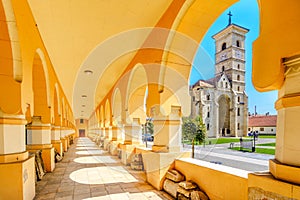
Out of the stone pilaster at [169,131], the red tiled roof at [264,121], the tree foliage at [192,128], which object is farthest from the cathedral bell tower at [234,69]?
the stone pilaster at [169,131]

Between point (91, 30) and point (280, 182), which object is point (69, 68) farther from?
point (280, 182)

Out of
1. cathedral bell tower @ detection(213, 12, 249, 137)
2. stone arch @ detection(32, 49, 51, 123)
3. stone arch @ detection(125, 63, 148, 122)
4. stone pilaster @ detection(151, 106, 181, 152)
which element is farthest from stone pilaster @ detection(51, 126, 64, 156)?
cathedral bell tower @ detection(213, 12, 249, 137)

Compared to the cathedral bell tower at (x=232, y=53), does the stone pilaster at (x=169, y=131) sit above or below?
below

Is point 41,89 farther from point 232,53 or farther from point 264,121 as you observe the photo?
point 232,53

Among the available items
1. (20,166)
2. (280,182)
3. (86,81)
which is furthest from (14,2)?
(86,81)

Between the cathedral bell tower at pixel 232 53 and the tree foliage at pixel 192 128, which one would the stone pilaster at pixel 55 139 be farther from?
the cathedral bell tower at pixel 232 53

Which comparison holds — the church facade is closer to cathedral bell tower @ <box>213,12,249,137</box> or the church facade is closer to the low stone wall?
cathedral bell tower @ <box>213,12,249,137</box>

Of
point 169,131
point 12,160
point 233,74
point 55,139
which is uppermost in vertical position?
point 233,74

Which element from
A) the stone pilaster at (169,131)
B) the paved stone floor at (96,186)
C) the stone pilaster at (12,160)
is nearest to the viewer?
the stone pilaster at (12,160)

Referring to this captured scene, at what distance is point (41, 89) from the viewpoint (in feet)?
15.9

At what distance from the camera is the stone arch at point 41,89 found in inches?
179

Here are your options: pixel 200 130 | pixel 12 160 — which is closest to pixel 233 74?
pixel 200 130

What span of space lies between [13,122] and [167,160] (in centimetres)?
274

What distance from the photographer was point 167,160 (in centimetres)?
340
